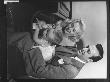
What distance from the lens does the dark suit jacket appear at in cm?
302

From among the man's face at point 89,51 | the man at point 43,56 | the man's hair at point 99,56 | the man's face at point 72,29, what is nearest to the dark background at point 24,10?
the man at point 43,56

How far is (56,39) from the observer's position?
306cm

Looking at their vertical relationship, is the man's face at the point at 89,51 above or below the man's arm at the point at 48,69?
above

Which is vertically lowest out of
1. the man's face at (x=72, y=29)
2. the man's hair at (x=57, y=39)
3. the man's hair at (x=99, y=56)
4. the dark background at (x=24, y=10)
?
the man's hair at (x=99, y=56)

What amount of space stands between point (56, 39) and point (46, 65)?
1.22 ft

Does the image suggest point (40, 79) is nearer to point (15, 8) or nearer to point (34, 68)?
point (34, 68)

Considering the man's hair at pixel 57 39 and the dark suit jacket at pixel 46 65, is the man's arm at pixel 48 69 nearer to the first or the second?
the dark suit jacket at pixel 46 65

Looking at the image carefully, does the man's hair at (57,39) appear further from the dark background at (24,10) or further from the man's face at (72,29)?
the dark background at (24,10)

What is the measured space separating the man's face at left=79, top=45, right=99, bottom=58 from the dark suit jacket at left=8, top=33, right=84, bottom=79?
119 millimetres

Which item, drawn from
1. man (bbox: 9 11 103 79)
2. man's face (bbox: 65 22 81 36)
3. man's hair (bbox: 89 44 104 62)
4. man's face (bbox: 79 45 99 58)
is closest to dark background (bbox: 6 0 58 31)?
man (bbox: 9 11 103 79)

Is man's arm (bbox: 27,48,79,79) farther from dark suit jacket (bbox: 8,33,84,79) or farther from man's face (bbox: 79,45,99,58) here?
man's face (bbox: 79,45,99,58)

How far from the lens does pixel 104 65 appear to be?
304cm

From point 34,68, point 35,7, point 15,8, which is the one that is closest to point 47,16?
point 35,7

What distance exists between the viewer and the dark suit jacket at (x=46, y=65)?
302cm
